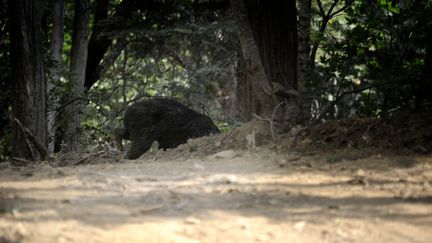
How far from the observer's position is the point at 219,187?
4.89m

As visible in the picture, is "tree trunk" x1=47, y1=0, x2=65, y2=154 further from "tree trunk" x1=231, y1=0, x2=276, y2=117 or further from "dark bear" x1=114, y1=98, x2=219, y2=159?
"tree trunk" x1=231, y1=0, x2=276, y2=117

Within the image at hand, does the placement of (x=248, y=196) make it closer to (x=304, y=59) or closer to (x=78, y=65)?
(x=304, y=59)

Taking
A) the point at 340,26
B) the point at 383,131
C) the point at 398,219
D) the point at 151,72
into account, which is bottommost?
the point at 398,219

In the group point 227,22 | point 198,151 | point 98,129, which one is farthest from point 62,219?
point 98,129

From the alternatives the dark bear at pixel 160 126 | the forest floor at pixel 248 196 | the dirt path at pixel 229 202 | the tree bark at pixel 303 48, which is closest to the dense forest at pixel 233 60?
the tree bark at pixel 303 48

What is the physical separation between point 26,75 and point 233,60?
649 cm

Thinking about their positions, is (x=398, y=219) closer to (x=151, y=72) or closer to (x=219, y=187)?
(x=219, y=187)

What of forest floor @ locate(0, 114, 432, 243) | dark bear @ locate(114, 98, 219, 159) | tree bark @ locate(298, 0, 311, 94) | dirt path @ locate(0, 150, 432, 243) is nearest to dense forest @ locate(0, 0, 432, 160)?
tree bark @ locate(298, 0, 311, 94)

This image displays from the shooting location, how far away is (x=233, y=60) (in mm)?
14617

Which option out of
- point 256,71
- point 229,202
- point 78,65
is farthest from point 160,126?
point 78,65

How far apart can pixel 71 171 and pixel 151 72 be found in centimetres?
1060

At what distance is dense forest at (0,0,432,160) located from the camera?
7.71 m

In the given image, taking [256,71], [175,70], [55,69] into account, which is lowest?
[256,71]

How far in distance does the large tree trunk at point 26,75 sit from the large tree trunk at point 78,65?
3.21 metres
